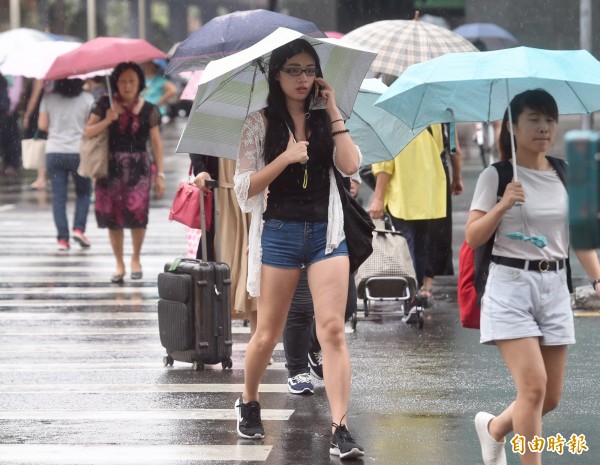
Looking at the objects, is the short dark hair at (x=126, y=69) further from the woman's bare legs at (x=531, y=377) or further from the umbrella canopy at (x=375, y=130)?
the woman's bare legs at (x=531, y=377)

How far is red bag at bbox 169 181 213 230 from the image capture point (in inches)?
344

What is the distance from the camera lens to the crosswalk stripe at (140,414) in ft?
24.6

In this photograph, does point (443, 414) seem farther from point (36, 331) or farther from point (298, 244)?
point (36, 331)

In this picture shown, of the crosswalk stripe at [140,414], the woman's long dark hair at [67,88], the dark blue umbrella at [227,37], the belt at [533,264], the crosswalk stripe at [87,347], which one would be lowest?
the crosswalk stripe at [87,347]

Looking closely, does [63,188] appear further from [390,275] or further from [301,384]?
[301,384]

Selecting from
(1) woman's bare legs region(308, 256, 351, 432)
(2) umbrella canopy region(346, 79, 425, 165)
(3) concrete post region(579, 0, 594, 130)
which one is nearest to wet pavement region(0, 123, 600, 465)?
(1) woman's bare legs region(308, 256, 351, 432)

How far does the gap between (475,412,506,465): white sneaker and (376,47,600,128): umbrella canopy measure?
1.43 m

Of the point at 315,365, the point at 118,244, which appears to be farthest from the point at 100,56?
the point at 315,365

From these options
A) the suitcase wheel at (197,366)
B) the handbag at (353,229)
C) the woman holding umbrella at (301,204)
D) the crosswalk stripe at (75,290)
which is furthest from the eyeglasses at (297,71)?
the crosswalk stripe at (75,290)

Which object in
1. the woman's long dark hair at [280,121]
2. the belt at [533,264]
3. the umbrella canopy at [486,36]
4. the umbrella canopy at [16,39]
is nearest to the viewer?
the belt at [533,264]

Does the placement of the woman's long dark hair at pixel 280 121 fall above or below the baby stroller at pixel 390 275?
above

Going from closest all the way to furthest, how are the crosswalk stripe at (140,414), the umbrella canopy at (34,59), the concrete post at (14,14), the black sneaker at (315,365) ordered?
the crosswalk stripe at (140,414)
the black sneaker at (315,365)
the umbrella canopy at (34,59)
the concrete post at (14,14)

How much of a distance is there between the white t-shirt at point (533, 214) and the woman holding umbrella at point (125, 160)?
705 cm

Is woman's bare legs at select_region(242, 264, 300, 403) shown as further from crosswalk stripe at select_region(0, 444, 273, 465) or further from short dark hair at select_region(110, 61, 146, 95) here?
short dark hair at select_region(110, 61, 146, 95)
